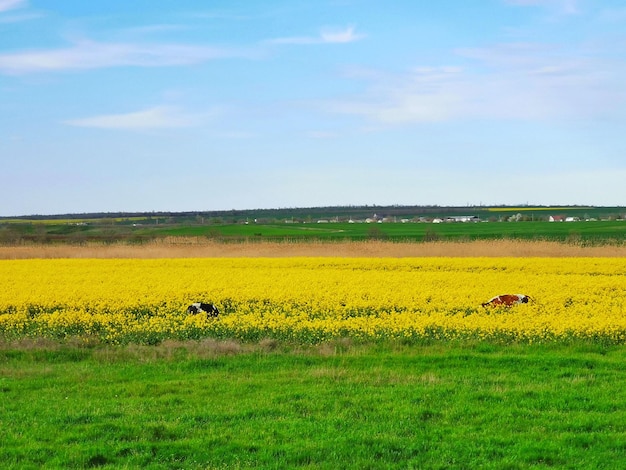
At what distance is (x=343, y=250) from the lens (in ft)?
159

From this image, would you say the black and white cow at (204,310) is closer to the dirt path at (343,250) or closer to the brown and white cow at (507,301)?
the brown and white cow at (507,301)

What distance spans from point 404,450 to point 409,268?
28819 mm

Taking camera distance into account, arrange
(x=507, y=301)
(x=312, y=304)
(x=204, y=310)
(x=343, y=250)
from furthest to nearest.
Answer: (x=343, y=250), (x=312, y=304), (x=507, y=301), (x=204, y=310)

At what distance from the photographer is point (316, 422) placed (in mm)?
8820

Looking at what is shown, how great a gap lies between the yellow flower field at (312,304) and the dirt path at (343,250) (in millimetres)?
8636

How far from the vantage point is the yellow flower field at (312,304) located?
17.3m

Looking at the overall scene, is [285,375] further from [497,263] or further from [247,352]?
[497,263]

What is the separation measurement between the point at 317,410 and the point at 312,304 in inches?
472

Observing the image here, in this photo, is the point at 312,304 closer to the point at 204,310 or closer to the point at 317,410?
the point at 204,310

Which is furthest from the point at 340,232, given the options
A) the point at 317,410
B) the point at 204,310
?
the point at 317,410

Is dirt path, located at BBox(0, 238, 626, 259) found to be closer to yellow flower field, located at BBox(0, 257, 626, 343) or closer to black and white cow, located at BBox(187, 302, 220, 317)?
yellow flower field, located at BBox(0, 257, 626, 343)

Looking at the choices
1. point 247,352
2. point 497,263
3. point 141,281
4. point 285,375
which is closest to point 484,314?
point 247,352

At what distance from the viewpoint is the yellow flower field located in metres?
17.3

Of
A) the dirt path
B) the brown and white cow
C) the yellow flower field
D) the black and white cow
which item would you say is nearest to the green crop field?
the dirt path
